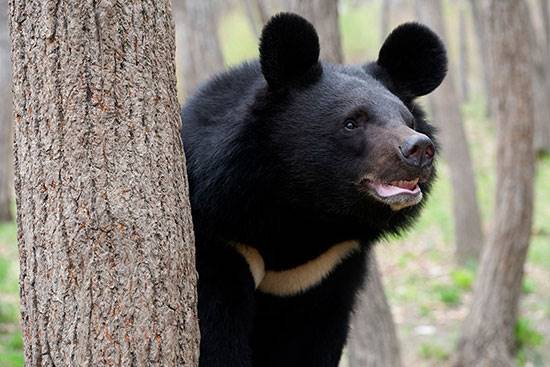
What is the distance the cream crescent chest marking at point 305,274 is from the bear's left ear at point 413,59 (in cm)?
77

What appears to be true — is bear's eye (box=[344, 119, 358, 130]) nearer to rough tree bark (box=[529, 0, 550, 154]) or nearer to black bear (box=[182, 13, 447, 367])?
black bear (box=[182, 13, 447, 367])

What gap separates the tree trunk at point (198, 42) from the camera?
896cm

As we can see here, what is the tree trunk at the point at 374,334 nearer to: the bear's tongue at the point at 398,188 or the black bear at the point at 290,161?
the black bear at the point at 290,161

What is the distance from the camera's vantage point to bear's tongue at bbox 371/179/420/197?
3.33 m

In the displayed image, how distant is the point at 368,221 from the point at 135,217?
1205 millimetres

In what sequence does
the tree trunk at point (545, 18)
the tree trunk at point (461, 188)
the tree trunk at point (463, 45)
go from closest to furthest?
1. the tree trunk at point (461, 188)
2. the tree trunk at point (545, 18)
3. the tree trunk at point (463, 45)

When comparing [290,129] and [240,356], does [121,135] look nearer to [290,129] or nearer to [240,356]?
[290,129]

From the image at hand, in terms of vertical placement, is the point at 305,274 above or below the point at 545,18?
above

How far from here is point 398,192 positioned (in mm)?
3346

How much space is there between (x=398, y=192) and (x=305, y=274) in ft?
2.77

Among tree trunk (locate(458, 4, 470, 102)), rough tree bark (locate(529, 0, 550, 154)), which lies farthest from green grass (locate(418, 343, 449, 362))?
tree trunk (locate(458, 4, 470, 102))

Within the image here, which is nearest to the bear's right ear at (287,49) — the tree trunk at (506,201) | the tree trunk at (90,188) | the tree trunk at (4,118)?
the tree trunk at (90,188)

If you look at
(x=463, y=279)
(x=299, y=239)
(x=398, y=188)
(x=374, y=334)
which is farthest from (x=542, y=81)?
(x=398, y=188)

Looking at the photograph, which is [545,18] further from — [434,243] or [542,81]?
[434,243]
